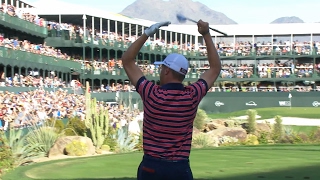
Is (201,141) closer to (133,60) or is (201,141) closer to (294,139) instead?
(294,139)

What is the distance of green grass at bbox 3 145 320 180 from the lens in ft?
39.9

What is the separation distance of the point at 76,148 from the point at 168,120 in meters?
14.1

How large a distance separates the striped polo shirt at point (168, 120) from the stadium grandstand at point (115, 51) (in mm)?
33034

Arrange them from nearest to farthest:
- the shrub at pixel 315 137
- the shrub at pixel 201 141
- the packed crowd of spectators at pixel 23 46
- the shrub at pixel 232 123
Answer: the shrub at pixel 201 141 < the shrub at pixel 315 137 < the shrub at pixel 232 123 < the packed crowd of spectators at pixel 23 46

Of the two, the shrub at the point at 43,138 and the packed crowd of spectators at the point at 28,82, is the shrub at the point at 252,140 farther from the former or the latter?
the packed crowd of spectators at the point at 28,82

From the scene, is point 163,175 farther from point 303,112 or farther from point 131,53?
point 303,112

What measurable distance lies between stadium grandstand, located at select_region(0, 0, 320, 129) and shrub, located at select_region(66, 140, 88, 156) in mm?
18697

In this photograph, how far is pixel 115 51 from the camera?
62188 millimetres

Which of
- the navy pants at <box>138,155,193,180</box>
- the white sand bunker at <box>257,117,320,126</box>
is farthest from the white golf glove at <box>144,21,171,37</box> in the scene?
the white sand bunker at <box>257,117,320,126</box>

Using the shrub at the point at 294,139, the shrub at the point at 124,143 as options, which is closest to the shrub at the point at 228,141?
the shrub at the point at 294,139

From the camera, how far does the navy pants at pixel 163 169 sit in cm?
484

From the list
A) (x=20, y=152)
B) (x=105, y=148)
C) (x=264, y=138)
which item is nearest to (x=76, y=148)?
(x=105, y=148)

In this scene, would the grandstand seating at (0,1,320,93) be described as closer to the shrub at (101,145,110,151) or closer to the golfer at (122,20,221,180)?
the shrub at (101,145,110,151)

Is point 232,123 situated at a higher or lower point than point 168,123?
lower
